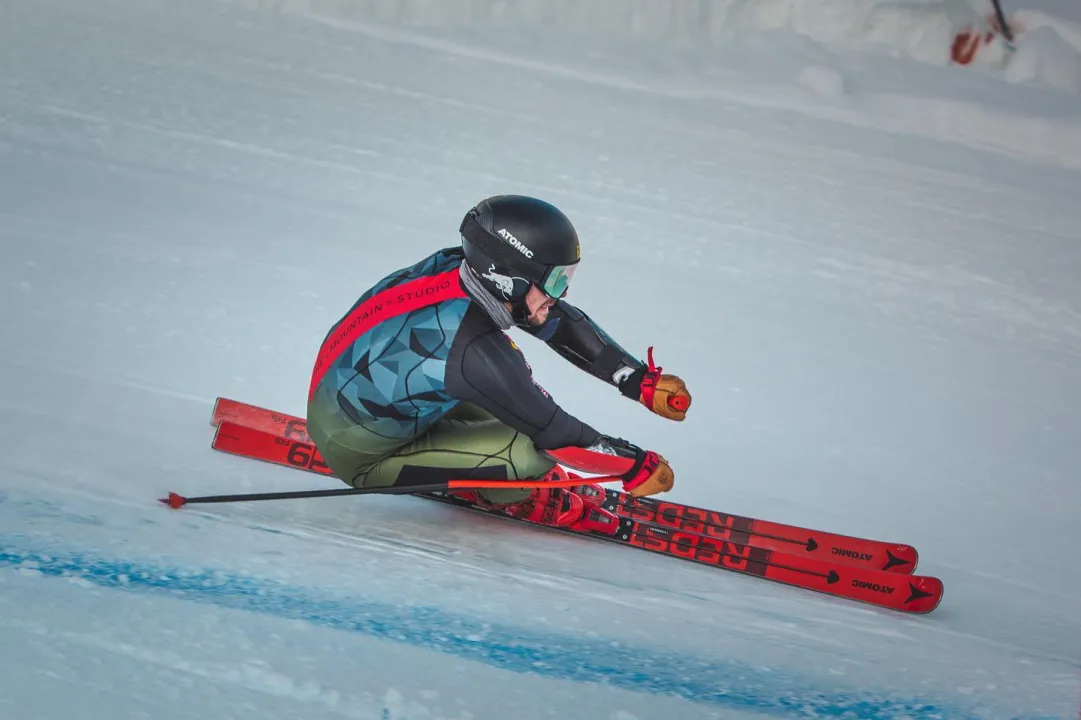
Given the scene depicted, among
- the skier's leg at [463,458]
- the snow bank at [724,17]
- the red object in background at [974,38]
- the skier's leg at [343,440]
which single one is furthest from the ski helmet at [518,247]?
the red object in background at [974,38]

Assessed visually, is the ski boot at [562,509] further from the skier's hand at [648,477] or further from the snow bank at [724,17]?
the snow bank at [724,17]

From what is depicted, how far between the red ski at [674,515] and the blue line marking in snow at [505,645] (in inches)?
21.8

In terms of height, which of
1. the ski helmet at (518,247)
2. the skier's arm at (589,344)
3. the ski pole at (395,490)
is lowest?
the ski pole at (395,490)

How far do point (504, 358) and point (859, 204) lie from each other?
11.9 ft

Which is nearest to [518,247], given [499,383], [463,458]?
[499,383]

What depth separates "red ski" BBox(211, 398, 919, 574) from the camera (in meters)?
3.04

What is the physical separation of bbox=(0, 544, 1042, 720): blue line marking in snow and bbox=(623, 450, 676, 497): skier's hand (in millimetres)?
496

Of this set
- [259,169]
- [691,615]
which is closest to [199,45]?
[259,169]

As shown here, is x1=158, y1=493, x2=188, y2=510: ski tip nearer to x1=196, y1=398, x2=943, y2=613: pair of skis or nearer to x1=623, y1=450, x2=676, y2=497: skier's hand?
x1=196, y1=398, x2=943, y2=613: pair of skis

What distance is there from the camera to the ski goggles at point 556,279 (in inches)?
105

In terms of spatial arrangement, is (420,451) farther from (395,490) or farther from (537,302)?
(537,302)

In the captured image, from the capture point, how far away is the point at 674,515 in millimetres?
3164

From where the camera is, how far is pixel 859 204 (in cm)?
571

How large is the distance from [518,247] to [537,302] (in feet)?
0.55
